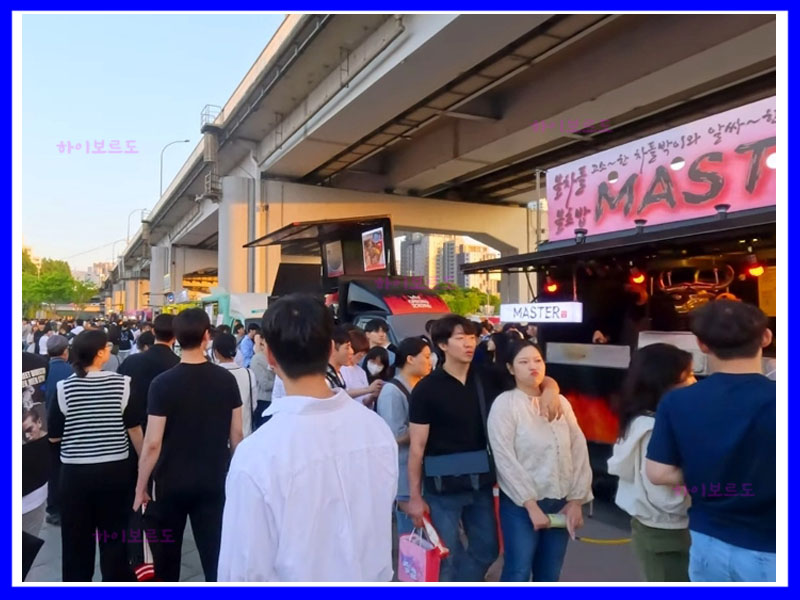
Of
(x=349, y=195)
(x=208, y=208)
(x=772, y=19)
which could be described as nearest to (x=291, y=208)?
(x=349, y=195)

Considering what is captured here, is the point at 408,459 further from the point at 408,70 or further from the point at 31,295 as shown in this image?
the point at 31,295

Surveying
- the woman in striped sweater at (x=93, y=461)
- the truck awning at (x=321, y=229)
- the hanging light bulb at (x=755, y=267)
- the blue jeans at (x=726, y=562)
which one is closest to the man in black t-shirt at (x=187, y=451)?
the woman in striped sweater at (x=93, y=461)

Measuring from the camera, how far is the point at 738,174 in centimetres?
460

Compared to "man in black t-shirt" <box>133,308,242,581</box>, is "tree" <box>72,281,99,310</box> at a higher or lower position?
higher

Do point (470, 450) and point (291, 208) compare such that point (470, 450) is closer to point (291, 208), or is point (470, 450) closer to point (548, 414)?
point (548, 414)

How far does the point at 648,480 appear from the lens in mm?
2385

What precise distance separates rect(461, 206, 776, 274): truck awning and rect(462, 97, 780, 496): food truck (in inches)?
0.6

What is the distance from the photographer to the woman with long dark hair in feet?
7.93

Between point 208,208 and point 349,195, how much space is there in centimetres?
695

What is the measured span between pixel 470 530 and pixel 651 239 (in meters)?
2.99

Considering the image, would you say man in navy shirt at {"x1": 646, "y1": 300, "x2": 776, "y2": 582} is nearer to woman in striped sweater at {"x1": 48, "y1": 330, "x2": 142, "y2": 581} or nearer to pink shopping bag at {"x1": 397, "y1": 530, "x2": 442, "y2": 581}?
pink shopping bag at {"x1": 397, "y1": 530, "x2": 442, "y2": 581}

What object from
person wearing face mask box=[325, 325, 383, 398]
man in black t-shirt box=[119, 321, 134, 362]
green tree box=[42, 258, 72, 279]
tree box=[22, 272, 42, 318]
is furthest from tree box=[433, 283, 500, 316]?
green tree box=[42, 258, 72, 279]

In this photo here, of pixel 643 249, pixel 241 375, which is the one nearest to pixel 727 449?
pixel 241 375

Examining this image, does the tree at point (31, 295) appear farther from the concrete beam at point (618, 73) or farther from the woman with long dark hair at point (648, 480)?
the woman with long dark hair at point (648, 480)
